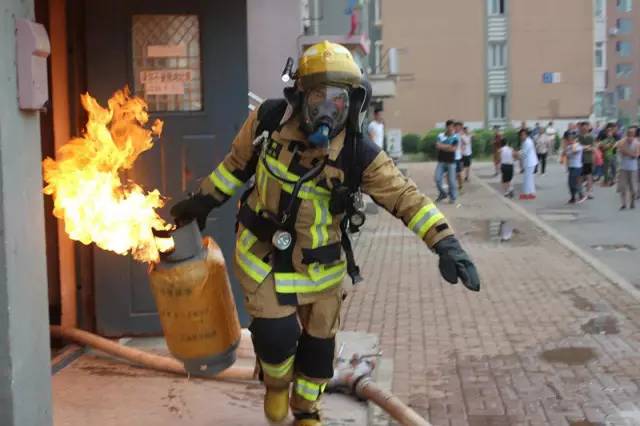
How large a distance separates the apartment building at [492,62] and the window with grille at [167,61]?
45998 mm

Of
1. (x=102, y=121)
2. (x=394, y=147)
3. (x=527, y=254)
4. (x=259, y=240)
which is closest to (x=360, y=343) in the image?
(x=259, y=240)

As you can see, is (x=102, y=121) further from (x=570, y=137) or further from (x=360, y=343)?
(x=570, y=137)

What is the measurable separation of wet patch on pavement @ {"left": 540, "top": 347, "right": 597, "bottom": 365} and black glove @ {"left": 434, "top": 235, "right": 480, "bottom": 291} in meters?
2.90

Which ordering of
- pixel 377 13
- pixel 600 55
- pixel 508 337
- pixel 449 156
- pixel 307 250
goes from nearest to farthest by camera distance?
pixel 307 250 → pixel 508 337 → pixel 449 156 → pixel 377 13 → pixel 600 55

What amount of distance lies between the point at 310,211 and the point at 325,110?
1.50 ft

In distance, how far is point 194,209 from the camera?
4188mm

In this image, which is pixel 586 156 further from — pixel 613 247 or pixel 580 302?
pixel 580 302

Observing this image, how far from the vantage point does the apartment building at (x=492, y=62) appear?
50938mm

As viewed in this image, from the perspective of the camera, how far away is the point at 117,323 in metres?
5.96

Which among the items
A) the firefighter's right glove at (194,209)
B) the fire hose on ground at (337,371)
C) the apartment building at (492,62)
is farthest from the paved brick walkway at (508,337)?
the apartment building at (492,62)

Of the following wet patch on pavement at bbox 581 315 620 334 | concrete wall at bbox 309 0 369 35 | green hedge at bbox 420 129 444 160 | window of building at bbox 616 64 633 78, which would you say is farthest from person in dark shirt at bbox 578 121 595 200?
window of building at bbox 616 64 633 78

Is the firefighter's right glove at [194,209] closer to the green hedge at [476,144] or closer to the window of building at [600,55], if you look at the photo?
the green hedge at [476,144]

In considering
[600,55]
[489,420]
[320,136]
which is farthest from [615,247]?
[600,55]

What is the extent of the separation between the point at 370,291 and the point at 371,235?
16.6 feet
